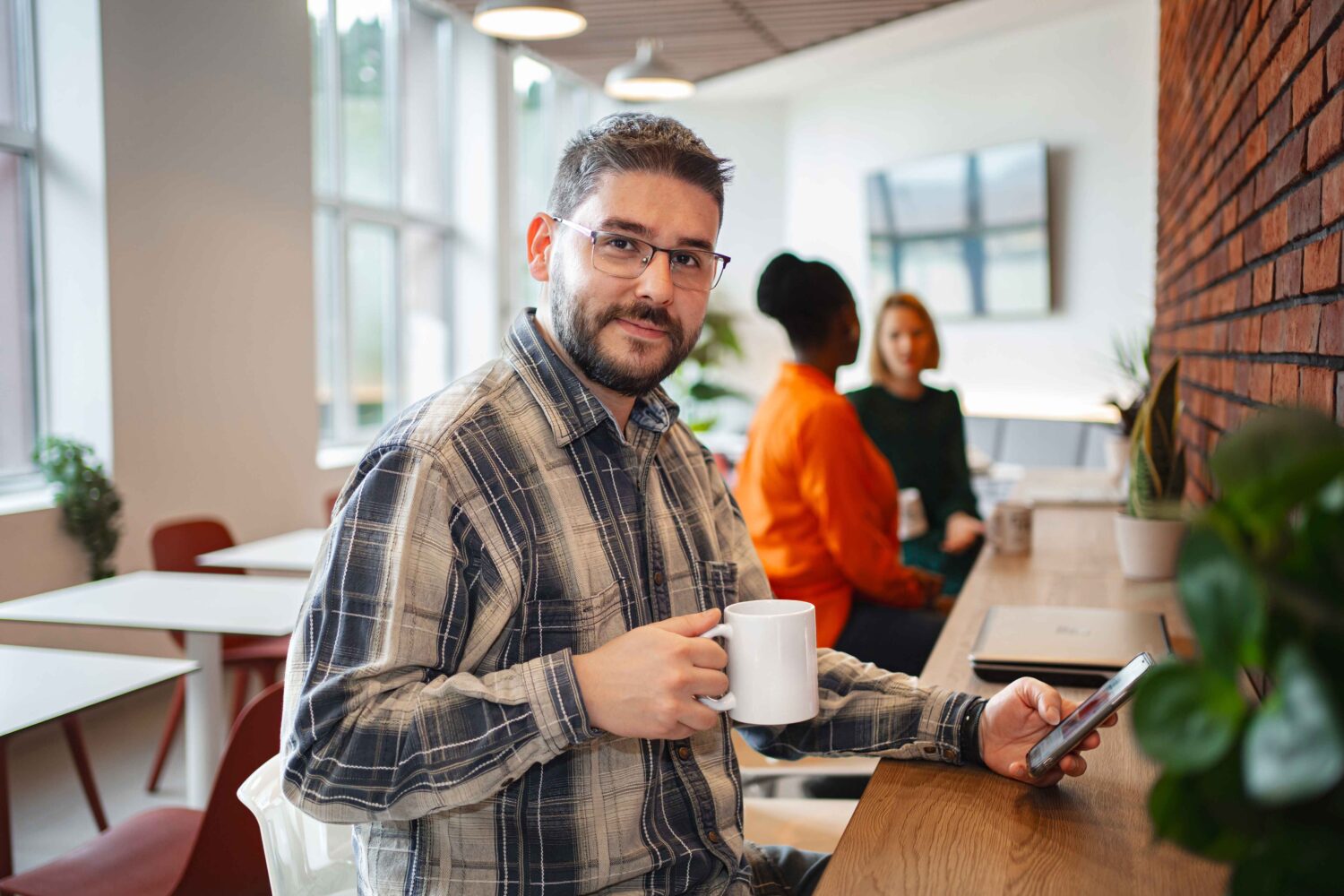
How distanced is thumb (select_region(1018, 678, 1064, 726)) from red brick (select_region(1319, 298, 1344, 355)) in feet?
1.45

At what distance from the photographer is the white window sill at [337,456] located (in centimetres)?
579

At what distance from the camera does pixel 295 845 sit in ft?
4.23

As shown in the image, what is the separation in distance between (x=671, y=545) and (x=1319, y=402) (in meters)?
0.71

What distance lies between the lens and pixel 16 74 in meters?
4.30

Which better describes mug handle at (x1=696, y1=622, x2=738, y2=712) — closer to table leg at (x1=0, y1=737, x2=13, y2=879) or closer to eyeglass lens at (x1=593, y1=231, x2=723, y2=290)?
eyeglass lens at (x1=593, y1=231, x2=723, y2=290)

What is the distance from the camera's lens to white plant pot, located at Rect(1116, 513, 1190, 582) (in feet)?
7.09

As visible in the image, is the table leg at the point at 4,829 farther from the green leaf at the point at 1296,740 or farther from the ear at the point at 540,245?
the green leaf at the point at 1296,740

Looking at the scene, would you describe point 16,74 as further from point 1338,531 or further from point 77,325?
point 1338,531

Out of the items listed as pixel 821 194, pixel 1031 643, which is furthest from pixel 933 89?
pixel 1031 643

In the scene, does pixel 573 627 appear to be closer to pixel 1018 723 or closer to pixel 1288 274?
pixel 1018 723

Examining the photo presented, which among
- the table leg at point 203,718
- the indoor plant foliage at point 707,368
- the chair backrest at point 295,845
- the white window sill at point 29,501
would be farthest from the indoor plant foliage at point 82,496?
the indoor plant foliage at point 707,368

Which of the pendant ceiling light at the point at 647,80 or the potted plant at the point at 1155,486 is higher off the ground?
the pendant ceiling light at the point at 647,80

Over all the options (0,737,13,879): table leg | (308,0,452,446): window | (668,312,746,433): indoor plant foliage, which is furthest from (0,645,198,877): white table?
(668,312,746,433): indoor plant foliage

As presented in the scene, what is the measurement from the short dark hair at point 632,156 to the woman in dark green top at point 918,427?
2.28m
